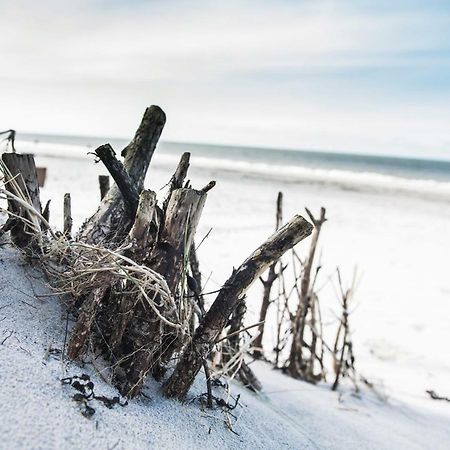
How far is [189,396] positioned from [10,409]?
2.11ft

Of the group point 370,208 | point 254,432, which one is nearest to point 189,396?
point 254,432

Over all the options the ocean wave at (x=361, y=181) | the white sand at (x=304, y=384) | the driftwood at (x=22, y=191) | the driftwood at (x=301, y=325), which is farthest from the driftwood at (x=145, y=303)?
the ocean wave at (x=361, y=181)

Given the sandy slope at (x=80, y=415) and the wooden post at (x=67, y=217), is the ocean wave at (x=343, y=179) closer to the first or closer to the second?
the sandy slope at (x=80, y=415)

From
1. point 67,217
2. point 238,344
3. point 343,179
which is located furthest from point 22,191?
point 343,179

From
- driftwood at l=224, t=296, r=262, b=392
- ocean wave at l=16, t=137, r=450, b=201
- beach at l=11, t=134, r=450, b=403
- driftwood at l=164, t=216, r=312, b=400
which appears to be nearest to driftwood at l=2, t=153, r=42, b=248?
beach at l=11, t=134, r=450, b=403

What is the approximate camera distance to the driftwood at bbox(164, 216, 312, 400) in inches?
58.0

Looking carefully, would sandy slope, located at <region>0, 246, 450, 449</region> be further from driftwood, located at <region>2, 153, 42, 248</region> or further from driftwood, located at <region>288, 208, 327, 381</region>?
driftwood, located at <region>288, 208, 327, 381</region>

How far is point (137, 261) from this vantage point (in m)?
1.39

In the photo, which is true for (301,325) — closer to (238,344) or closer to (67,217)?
(238,344)

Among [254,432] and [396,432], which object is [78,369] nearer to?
[254,432]

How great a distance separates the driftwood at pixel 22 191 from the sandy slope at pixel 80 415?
2.8 inches

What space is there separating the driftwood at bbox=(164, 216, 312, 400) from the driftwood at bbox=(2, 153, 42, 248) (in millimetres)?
709

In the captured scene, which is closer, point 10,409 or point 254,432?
point 10,409

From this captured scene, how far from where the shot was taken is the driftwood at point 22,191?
1.65 m
